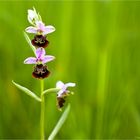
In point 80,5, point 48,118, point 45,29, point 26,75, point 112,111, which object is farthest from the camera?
point 80,5

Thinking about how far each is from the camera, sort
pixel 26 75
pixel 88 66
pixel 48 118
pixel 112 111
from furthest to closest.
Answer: pixel 88 66
pixel 26 75
pixel 48 118
pixel 112 111

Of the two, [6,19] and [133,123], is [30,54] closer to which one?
[6,19]

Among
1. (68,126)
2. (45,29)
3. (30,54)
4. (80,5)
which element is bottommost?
(68,126)

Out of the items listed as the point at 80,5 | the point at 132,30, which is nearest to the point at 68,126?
the point at 132,30

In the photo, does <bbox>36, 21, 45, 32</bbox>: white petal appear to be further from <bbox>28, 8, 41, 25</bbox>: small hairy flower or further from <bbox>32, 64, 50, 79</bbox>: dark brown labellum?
<bbox>32, 64, 50, 79</bbox>: dark brown labellum

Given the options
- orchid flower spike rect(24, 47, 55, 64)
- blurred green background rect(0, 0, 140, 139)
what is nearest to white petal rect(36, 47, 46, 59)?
orchid flower spike rect(24, 47, 55, 64)

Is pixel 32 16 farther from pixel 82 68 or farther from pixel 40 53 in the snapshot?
pixel 82 68
